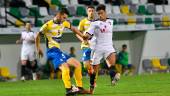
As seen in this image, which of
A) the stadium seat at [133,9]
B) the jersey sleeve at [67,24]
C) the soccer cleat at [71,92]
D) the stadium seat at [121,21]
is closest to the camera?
the soccer cleat at [71,92]

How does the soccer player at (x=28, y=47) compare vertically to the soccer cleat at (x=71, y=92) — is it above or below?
above

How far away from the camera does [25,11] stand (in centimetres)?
3173

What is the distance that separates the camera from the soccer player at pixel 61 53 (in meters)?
14.9

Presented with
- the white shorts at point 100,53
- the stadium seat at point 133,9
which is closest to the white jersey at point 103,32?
the white shorts at point 100,53

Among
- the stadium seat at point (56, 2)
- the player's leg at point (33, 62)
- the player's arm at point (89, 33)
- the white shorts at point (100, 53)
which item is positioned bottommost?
the player's leg at point (33, 62)

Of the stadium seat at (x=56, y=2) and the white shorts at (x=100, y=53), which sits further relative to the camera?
the stadium seat at (x=56, y=2)

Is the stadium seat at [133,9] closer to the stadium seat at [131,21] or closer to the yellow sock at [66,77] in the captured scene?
the stadium seat at [131,21]

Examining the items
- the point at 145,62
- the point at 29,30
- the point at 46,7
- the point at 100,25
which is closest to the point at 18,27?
the point at 29,30

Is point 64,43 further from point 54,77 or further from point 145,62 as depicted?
point 145,62

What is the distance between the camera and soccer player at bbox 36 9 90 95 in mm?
14867

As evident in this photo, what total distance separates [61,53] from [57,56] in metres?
0.15

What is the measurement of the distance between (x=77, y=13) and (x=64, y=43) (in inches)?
131

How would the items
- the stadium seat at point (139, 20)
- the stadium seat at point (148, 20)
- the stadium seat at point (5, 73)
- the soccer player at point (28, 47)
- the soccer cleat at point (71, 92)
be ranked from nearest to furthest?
the soccer cleat at point (71, 92)
the soccer player at point (28, 47)
the stadium seat at point (5, 73)
the stadium seat at point (139, 20)
the stadium seat at point (148, 20)

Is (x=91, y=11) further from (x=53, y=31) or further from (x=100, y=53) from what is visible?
(x=53, y=31)
